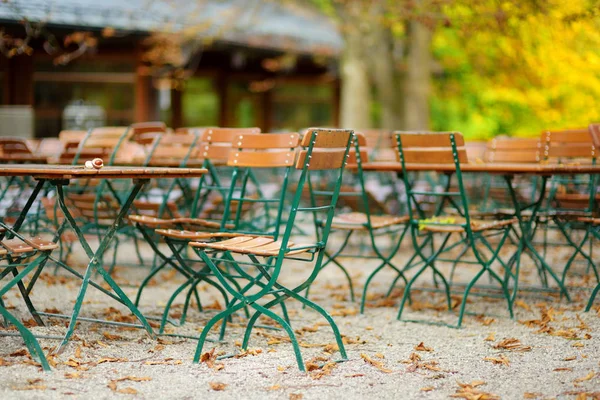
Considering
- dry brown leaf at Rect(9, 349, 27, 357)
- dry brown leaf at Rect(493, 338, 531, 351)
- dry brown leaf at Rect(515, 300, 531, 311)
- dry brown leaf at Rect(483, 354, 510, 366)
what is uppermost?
dry brown leaf at Rect(483, 354, 510, 366)

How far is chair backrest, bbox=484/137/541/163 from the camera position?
277 inches

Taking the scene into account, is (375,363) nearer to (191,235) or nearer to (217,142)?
(191,235)

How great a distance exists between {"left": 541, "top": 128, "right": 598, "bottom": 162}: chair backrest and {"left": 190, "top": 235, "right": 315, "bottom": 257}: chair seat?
3155 mm

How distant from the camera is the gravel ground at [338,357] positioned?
12.8 feet

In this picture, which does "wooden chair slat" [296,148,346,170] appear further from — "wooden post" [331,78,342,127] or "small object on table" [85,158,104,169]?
"wooden post" [331,78,342,127]

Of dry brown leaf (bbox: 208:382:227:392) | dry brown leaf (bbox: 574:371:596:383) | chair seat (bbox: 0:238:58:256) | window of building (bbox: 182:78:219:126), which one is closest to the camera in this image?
dry brown leaf (bbox: 208:382:227:392)

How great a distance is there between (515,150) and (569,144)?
404mm

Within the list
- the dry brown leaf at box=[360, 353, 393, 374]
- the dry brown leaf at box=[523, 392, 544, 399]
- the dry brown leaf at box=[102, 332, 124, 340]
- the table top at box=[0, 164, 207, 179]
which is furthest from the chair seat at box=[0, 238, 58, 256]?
the dry brown leaf at box=[523, 392, 544, 399]

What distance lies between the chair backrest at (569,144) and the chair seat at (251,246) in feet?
10.4

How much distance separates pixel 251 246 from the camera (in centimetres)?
439

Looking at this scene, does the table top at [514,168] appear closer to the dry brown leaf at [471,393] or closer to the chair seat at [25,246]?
the dry brown leaf at [471,393]

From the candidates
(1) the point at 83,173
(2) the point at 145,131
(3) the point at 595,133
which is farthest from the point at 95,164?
(2) the point at 145,131

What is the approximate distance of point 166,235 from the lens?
4859mm

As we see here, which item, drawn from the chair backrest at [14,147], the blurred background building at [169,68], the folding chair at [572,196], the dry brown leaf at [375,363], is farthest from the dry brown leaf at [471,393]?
the blurred background building at [169,68]
